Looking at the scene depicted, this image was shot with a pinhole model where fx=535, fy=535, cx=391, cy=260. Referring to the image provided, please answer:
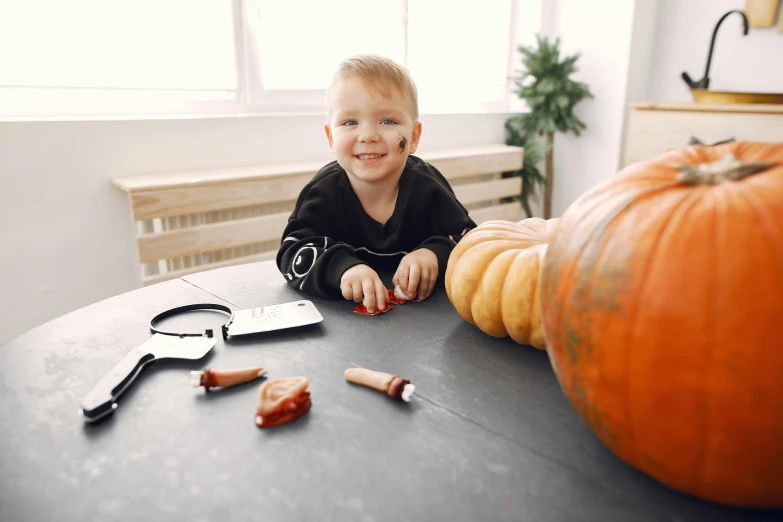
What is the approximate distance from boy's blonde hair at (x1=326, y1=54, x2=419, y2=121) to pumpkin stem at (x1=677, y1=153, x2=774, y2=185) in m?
0.70

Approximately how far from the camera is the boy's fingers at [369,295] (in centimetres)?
82

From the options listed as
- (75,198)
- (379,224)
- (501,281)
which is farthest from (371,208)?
(75,198)

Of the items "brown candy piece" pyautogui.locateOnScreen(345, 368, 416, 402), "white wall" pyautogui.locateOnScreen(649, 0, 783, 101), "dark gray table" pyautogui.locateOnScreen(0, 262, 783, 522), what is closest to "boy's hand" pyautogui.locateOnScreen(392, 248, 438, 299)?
"dark gray table" pyautogui.locateOnScreen(0, 262, 783, 522)

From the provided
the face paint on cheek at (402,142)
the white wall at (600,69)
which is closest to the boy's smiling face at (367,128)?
the face paint on cheek at (402,142)

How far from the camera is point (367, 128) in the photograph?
3.42 ft

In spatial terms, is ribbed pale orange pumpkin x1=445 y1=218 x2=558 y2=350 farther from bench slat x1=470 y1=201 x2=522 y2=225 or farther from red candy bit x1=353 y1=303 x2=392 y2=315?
bench slat x1=470 y1=201 x2=522 y2=225

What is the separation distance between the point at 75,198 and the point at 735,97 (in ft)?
8.77

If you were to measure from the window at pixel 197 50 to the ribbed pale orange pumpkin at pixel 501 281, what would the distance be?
1.84 m

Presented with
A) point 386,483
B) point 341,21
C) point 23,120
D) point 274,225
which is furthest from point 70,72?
point 386,483

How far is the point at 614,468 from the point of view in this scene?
46 centimetres

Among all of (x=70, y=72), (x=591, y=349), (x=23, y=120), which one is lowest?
(x=591, y=349)

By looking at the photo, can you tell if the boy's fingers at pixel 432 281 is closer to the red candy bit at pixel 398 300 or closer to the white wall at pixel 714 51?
the red candy bit at pixel 398 300

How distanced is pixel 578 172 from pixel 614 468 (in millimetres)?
3283

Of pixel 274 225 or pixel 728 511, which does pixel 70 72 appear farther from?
pixel 728 511
